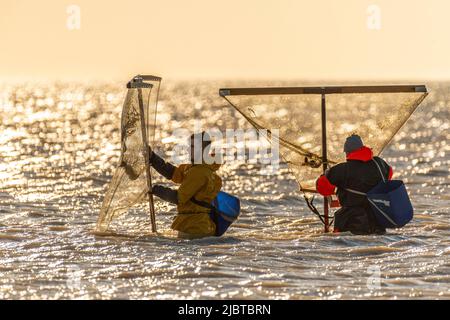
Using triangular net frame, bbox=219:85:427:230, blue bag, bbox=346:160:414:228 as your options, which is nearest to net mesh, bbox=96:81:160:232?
triangular net frame, bbox=219:85:427:230

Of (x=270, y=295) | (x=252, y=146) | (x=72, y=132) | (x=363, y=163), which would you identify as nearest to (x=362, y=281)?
(x=270, y=295)

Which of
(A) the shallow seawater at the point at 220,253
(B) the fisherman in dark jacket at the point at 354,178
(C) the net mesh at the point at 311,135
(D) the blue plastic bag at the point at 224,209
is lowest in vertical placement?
(A) the shallow seawater at the point at 220,253

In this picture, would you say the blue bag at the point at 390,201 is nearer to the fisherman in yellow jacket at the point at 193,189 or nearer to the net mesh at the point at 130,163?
the fisherman in yellow jacket at the point at 193,189

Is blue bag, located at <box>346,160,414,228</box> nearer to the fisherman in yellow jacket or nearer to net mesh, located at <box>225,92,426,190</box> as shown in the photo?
net mesh, located at <box>225,92,426,190</box>

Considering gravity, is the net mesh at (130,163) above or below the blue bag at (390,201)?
above

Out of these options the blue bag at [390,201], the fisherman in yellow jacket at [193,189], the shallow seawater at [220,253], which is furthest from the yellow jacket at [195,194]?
the blue bag at [390,201]

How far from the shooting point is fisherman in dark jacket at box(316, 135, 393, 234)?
1836 cm

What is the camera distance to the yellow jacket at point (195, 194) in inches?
715

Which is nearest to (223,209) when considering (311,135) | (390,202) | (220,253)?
(220,253)

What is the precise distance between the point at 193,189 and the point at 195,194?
0.29 ft

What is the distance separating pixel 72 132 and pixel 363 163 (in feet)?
149

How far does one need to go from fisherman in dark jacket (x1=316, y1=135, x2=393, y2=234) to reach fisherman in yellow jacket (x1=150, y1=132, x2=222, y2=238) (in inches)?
61.1

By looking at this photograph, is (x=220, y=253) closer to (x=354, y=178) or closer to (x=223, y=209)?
(x=223, y=209)
